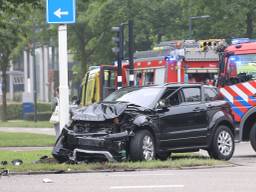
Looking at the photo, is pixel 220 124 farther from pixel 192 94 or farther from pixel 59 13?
pixel 59 13

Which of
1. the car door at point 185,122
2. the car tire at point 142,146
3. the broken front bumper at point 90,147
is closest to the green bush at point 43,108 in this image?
the car door at point 185,122

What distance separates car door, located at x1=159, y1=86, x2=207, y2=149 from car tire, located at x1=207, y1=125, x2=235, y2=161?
31 centimetres

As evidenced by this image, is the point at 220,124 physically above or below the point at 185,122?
below

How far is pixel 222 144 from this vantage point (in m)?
15.3

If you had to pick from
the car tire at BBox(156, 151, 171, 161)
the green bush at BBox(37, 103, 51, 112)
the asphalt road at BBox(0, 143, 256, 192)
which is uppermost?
the asphalt road at BBox(0, 143, 256, 192)

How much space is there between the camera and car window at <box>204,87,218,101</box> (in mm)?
15531

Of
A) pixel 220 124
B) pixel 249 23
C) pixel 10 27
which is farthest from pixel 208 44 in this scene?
pixel 10 27

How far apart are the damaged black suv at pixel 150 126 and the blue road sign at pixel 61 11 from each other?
1.92 meters

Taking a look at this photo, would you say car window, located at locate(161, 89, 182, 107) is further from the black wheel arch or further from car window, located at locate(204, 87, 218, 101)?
the black wheel arch

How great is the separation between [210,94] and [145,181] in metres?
5.00

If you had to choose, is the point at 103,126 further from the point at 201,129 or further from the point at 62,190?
the point at 62,190

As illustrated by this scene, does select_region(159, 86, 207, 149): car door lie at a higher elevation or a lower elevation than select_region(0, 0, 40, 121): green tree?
lower

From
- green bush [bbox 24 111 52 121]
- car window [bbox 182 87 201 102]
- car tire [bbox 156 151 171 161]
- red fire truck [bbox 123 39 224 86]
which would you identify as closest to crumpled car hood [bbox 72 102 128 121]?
car tire [bbox 156 151 171 161]

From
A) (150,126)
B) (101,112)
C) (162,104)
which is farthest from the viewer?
Answer: (162,104)
